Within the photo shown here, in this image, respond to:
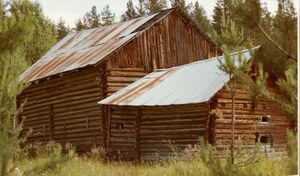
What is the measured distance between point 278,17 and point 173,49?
1452cm

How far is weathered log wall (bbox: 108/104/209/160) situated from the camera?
14977 millimetres

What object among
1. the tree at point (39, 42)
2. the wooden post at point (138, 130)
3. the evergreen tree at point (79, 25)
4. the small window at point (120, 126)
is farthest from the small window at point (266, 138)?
the evergreen tree at point (79, 25)

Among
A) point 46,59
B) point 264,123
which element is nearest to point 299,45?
point 264,123

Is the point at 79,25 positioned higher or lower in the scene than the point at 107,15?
lower

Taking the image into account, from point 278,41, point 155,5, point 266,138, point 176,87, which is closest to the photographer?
point 278,41

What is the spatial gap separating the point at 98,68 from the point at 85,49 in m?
2.82

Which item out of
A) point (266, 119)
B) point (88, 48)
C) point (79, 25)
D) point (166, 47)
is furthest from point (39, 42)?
point (266, 119)

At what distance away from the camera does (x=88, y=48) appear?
20516 millimetres

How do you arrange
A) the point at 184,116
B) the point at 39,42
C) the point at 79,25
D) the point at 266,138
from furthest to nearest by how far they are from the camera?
the point at 79,25 < the point at 39,42 < the point at 266,138 < the point at 184,116

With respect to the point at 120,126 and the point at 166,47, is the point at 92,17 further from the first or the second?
the point at 120,126

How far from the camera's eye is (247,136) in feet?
50.4

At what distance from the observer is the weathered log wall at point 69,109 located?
714 inches

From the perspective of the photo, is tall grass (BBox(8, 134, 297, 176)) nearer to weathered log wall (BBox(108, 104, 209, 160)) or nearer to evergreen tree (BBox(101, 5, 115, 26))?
weathered log wall (BBox(108, 104, 209, 160))

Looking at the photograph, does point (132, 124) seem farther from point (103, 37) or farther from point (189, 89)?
point (103, 37)
